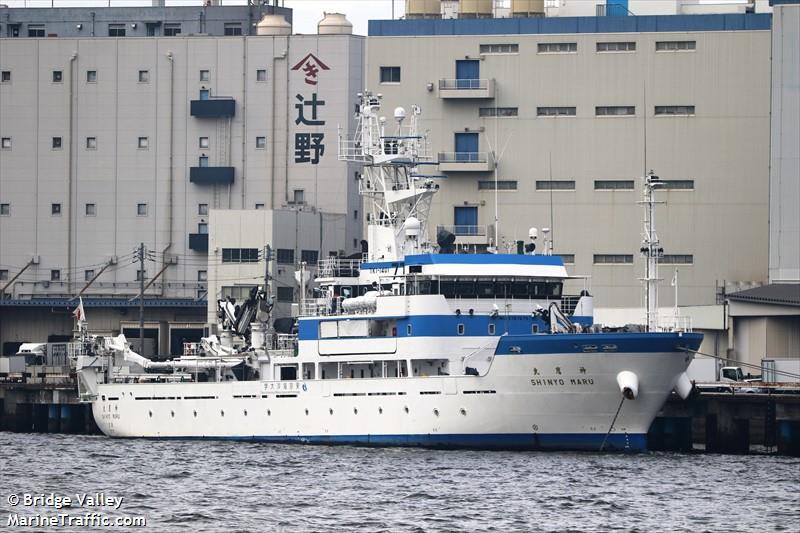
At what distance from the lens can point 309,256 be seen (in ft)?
303

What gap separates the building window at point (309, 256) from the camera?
91.6m

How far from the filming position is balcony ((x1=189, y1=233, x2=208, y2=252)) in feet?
320

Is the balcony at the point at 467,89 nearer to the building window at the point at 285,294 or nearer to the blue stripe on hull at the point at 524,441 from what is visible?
the building window at the point at 285,294

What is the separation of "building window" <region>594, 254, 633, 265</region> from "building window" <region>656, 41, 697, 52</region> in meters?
10.2

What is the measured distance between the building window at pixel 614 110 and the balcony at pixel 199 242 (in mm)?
24182

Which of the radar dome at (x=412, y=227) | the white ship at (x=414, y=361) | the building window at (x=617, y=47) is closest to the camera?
the white ship at (x=414, y=361)

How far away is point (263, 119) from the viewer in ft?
322

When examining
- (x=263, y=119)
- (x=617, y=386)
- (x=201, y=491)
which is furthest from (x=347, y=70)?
(x=201, y=491)

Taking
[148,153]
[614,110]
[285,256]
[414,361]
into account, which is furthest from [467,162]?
[414,361]

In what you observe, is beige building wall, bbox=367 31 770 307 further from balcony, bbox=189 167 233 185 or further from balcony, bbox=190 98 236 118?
balcony, bbox=189 167 233 185

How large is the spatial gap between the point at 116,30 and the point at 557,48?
102 feet

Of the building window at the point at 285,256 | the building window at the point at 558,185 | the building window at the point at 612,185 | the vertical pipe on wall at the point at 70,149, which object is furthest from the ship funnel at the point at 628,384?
the vertical pipe on wall at the point at 70,149

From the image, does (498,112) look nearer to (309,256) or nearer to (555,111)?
→ (555,111)

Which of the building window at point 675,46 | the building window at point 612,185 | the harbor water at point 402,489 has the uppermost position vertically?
the building window at point 675,46
